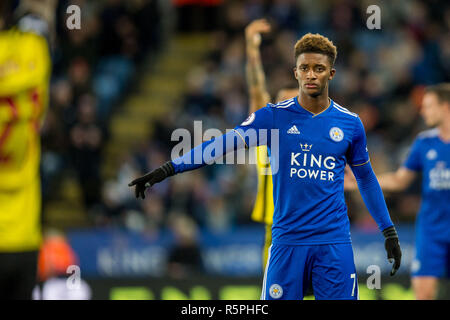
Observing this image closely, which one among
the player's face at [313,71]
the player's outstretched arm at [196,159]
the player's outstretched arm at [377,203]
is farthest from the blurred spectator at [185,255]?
the player's face at [313,71]

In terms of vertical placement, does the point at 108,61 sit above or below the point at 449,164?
above

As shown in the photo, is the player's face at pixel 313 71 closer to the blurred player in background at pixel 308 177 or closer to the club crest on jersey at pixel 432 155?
the blurred player in background at pixel 308 177

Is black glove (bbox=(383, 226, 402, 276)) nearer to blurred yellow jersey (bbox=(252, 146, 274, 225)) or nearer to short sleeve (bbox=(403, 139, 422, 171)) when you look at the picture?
blurred yellow jersey (bbox=(252, 146, 274, 225))

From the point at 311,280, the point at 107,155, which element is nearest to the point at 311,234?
the point at 311,280

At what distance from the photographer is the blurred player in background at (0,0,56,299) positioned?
3.71 m

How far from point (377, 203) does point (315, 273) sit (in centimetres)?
75

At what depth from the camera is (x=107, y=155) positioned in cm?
1469

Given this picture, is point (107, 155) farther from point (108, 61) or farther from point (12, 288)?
point (12, 288)

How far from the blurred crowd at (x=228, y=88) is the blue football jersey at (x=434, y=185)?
3345 millimetres

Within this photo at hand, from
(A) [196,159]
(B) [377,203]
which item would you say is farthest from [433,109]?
(A) [196,159]

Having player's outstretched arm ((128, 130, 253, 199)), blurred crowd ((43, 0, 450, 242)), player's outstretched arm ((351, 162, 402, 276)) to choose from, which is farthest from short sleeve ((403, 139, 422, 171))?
player's outstretched arm ((128, 130, 253, 199))

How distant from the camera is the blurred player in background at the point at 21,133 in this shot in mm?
3707
